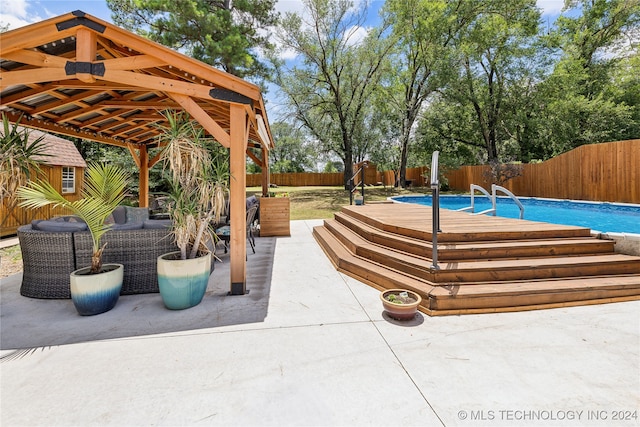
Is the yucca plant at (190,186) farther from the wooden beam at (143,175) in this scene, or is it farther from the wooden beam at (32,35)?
the wooden beam at (143,175)

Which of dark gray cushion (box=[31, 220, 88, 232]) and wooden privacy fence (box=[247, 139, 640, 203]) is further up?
wooden privacy fence (box=[247, 139, 640, 203])

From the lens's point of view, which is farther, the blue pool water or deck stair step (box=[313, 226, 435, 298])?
the blue pool water

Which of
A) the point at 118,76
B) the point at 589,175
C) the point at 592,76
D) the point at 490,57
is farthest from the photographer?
the point at 592,76

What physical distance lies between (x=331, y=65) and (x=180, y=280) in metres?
15.2

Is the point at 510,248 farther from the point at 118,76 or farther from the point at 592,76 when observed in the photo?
the point at 592,76

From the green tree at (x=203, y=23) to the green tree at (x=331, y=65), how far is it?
1.87 meters

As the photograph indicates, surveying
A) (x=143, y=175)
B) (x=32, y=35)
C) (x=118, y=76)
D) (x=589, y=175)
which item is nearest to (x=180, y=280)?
(x=118, y=76)

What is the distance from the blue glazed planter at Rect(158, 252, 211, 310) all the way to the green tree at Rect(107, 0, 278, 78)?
35.4 ft

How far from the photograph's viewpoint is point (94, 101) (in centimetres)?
496

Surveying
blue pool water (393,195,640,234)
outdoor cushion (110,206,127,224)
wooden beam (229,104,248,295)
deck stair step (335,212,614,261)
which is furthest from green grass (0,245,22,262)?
blue pool water (393,195,640,234)

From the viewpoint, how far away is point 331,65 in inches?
606

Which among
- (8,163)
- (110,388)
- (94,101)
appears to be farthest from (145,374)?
(94,101)

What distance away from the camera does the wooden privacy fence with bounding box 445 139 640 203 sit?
9070 mm

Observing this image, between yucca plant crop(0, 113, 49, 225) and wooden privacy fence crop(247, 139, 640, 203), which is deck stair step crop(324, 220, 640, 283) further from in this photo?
wooden privacy fence crop(247, 139, 640, 203)
